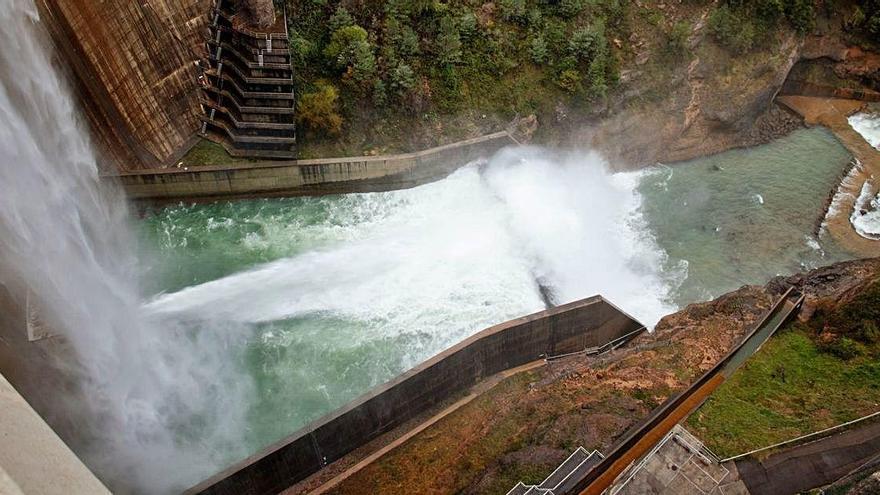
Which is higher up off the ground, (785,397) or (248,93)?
(248,93)

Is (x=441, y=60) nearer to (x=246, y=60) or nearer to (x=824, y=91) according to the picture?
(x=246, y=60)

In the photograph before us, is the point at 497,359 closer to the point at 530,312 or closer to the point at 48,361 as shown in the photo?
the point at 530,312

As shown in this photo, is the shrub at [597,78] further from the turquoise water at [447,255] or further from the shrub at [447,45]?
the shrub at [447,45]

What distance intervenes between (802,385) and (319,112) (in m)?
16.9

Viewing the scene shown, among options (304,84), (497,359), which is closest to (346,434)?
(497,359)

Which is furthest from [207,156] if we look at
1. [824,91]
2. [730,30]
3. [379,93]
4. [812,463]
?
[824,91]

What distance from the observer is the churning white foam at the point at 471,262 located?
18.3m

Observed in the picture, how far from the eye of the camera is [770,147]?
27062mm

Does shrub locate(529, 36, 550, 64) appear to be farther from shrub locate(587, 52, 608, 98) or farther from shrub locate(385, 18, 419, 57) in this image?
shrub locate(385, 18, 419, 57)

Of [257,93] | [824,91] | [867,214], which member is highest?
[257,93]

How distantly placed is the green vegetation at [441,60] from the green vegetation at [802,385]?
12636 millimetres

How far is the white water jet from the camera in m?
14.4

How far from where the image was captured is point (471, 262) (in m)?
20.1

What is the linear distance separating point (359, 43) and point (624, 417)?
1599cm
